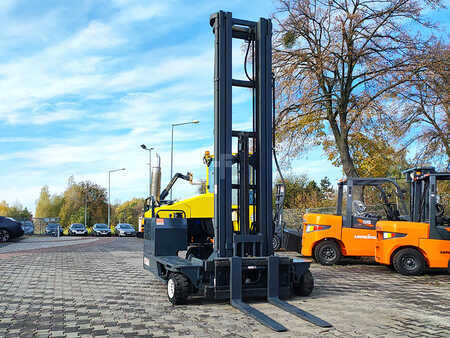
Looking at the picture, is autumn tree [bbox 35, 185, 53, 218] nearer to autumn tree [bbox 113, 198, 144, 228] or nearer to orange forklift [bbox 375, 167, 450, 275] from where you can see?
autumn tree [bbox 113, 198, 144, 228]

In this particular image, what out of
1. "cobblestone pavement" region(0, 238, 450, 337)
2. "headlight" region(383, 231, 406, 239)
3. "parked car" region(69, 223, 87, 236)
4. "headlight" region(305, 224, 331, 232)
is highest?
"headlight" region(305, 224, 331, 232)

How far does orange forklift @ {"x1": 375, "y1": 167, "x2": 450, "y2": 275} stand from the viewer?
1105cm

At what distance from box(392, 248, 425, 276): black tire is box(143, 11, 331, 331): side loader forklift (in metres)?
4.15

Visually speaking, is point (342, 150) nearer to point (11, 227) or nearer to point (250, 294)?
point (250, 294)

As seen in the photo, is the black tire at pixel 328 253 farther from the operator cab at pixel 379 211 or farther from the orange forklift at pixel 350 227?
the operator cab at pixel 379 211

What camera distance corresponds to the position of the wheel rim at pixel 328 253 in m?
13.4

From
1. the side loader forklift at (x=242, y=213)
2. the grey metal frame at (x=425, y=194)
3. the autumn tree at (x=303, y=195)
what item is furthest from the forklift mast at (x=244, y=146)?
the autumn tree at (x=303, y=195)

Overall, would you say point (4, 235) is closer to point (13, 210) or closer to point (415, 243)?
point (415, 243)

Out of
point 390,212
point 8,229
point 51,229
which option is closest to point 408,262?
point 390,212

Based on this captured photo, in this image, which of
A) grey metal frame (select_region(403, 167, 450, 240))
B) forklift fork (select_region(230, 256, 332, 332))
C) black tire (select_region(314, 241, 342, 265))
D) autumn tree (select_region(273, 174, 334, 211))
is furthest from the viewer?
autumn tree (select_region(273, 174, 334, 211))

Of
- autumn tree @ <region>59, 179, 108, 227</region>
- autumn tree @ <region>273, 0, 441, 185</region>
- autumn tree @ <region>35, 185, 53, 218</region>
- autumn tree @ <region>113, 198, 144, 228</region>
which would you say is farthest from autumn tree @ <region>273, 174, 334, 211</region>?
autumn tree @ <region>35, 185, 53, 218</region>

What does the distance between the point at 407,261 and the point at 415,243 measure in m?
Answer: 0.49

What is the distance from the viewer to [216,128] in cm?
802

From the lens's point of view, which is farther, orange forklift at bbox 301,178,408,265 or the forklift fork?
orange forklift at bbox 301,178,408,265
